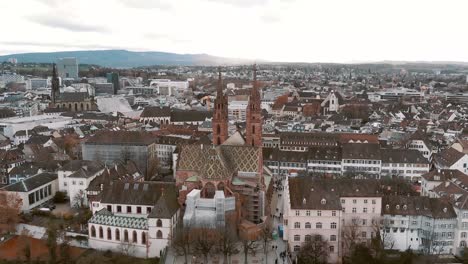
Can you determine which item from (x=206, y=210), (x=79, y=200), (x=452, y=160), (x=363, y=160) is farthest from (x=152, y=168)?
(x=452, y=160)

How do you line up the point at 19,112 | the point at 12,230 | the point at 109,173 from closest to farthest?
the point at 12,230, the point at 109,173, the point at 19,112

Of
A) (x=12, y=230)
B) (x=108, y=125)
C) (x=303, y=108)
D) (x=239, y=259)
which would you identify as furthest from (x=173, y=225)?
(x=303, y=108)

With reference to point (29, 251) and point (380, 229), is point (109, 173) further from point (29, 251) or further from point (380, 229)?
point (380, 229)

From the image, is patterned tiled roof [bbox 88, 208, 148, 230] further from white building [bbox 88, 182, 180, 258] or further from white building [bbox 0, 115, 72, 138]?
white building [bbox 0, 115, 72, 138]

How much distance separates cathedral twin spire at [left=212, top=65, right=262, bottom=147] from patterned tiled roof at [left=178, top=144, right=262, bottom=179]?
7399mm

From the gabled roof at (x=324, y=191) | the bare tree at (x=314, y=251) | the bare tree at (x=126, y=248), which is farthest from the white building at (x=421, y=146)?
the bare tree at (x=126, y=248)

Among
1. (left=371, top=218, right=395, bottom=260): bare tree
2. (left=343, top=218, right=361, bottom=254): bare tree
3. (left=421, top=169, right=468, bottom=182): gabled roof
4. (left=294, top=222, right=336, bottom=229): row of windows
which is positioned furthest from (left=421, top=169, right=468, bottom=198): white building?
(left=294, top=222, right=336, bottom=229): row of windows

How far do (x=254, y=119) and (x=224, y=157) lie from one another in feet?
38.4

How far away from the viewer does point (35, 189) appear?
243 feet

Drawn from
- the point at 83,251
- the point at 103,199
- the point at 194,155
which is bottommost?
the point at 83,251

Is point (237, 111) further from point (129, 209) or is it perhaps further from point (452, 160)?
point (129, 209)

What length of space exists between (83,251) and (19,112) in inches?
4768

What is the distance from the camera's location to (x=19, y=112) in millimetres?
166500

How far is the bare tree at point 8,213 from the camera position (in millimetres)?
64125
